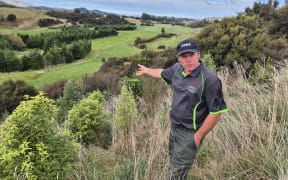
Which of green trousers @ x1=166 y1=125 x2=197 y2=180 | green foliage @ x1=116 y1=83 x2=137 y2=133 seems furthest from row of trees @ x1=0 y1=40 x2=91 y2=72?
green trousers @ x1=166 y1=125 x2=197 y2=180

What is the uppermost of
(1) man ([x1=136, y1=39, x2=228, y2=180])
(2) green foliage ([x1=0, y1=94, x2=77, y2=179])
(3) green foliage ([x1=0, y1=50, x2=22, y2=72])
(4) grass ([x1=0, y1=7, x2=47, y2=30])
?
(1) man ([x1=136, y1=39, x2=228, y2=180])

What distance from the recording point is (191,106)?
2621mm

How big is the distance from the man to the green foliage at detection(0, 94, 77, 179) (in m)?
1.10

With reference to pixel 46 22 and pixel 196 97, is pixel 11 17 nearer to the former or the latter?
pixel 46 22

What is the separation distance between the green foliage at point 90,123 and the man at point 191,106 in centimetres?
299

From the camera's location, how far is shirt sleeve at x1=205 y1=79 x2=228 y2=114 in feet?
8.06

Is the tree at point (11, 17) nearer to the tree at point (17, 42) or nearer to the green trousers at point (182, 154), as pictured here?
the tree at point (17, 42)

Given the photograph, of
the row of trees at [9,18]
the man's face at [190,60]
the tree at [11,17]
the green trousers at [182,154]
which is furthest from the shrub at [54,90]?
the tree at [11,17]

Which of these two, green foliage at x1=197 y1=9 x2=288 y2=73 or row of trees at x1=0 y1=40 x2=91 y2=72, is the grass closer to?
row of trees at x1=0 y1=40 x2=91 y2=72

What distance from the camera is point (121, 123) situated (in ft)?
16.1

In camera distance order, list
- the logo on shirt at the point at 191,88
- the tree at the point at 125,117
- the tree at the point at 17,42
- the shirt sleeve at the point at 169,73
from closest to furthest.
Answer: the logo on shirt at the point at 191,88
the shirt sleeve at the point at 169,73
the tree at the point at 125,117
the tree at the point at 17,42

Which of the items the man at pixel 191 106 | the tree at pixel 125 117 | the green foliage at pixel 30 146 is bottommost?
the tree at pixel 125 117

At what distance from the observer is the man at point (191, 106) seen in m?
2.48

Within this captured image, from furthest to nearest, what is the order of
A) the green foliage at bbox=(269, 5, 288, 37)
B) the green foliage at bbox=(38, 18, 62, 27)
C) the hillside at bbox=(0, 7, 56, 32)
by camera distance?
the green foliage at bbox=(38, 18, 62, 27)
the hillside at bbox=(0, 7, 56, 32)
the green foliage at bbox=(269, 5, 288, 37)
